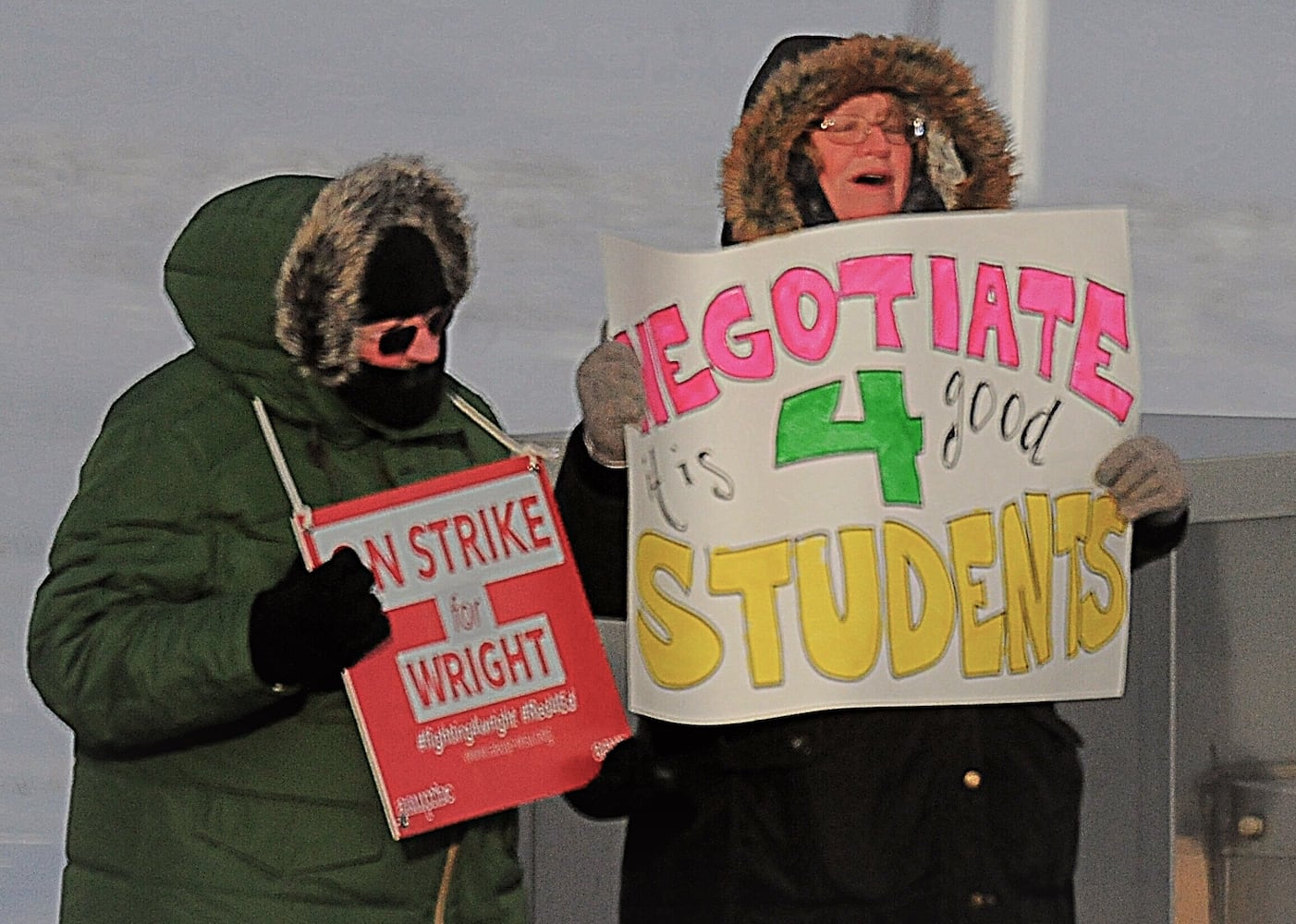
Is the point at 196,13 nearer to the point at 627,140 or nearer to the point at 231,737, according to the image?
the point at 627,140

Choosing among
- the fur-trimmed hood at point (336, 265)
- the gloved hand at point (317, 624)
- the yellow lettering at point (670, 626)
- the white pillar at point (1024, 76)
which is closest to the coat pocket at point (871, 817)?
the yellow lettering at point (670, 626)

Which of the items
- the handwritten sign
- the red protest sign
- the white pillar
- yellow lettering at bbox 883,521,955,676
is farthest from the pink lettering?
the white pillar

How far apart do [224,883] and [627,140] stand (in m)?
1.46

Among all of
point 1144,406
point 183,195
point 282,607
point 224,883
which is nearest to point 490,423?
point 282,607

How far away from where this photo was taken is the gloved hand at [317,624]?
122cm

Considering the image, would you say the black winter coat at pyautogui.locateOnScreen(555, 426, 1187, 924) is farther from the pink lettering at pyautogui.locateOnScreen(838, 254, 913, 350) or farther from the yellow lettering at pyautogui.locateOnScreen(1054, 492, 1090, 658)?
the pink lettering at pyautogui.locateOnScreen(838, 254, 913, 350)

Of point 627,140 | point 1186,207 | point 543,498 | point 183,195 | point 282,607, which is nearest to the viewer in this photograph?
point 282,607

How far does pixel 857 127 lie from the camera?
4.60 ft

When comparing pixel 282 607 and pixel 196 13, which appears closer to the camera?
pixel 282 607

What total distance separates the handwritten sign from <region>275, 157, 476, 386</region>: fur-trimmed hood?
0.17 meters

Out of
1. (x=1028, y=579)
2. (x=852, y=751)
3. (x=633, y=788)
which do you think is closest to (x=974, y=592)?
(x=1028, y=579)

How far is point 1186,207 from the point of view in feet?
9.25

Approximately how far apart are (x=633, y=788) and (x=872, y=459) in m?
0.29

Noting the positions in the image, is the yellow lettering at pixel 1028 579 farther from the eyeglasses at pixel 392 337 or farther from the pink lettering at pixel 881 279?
the eyeglasses at pixel 392 337
